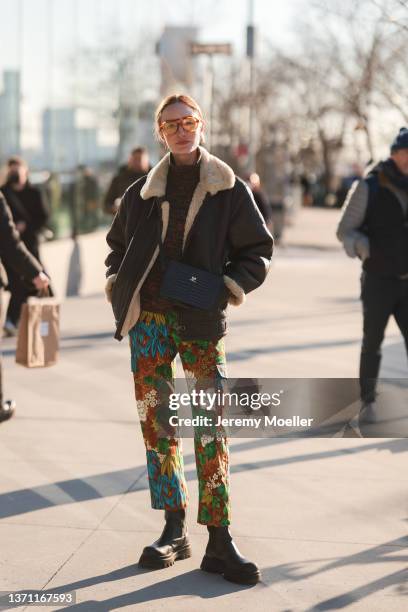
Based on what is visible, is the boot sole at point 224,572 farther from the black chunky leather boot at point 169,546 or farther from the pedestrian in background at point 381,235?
the pedestrian in background at point 381,235

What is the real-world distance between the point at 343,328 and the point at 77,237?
4.99 meters

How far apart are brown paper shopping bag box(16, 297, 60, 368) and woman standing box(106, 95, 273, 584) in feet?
5.38

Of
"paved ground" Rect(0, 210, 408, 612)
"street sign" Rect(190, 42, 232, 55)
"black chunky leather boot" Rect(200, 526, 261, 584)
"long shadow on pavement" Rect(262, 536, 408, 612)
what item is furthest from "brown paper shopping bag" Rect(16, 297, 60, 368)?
"street sign" Rect(190, 42, 232, 55)

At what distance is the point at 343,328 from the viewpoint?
40.3 ft

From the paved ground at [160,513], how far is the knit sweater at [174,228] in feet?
3.41

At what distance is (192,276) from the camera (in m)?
4.43

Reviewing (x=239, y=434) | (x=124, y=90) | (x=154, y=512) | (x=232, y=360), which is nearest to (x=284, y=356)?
(x=232, y=360)

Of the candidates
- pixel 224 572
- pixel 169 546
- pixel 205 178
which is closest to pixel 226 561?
pixel 224 572

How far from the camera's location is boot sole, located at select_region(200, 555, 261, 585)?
4.45 meters

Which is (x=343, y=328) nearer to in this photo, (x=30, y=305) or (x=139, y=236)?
(x=30, y=305)

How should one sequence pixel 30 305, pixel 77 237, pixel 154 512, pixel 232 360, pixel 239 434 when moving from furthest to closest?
pixel 77 237, pixel 232 360, pixel 30 305, pixel 154 512, pixel 239 434

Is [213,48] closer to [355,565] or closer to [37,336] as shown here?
[37,336]

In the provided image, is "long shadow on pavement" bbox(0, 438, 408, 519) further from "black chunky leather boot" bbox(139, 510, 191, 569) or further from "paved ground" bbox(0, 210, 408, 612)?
"black chunky leather boot" bbox(139, 510, 191, 569)

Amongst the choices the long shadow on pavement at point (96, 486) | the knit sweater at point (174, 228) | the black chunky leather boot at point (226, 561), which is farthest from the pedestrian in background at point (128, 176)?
Answer: the black chunky leather boot at point (226, 561)
